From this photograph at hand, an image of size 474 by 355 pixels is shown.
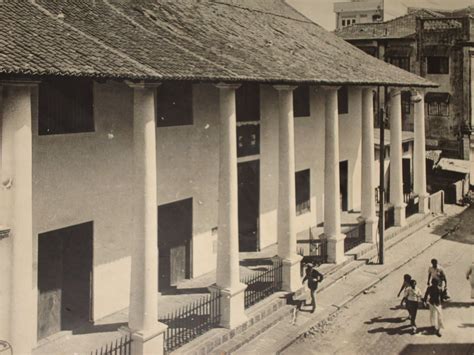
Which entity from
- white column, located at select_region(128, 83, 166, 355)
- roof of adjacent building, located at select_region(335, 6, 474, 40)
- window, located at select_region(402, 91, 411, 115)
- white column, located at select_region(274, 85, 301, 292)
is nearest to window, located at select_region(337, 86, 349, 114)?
white column, located at select_region(274, 85, 301, 292)

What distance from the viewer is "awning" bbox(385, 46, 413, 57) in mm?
41594

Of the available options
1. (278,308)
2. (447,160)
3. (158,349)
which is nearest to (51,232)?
(158,349)

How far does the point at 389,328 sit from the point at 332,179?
5.68 metres

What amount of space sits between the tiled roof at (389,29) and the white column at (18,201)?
125ft

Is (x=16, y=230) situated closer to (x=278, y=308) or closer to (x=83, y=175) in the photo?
(x=83, y=175)

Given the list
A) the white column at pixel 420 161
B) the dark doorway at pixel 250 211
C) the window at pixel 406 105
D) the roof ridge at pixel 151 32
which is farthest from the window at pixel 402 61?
the roof ridge at pixel 151 32

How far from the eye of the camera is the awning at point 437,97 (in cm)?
3993

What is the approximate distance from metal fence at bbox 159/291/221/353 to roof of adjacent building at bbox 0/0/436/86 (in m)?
5.61

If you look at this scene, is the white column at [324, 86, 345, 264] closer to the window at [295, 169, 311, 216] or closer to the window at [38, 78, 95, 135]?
the window at [295, 169, 311, 216]

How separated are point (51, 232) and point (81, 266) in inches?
52.6

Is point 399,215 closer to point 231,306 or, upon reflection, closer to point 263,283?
point 263,283

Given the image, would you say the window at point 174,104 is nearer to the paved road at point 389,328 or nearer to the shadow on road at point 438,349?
the paved road at point 389,328

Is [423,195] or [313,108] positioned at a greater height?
[313,108]

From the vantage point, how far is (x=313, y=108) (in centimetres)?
2220
